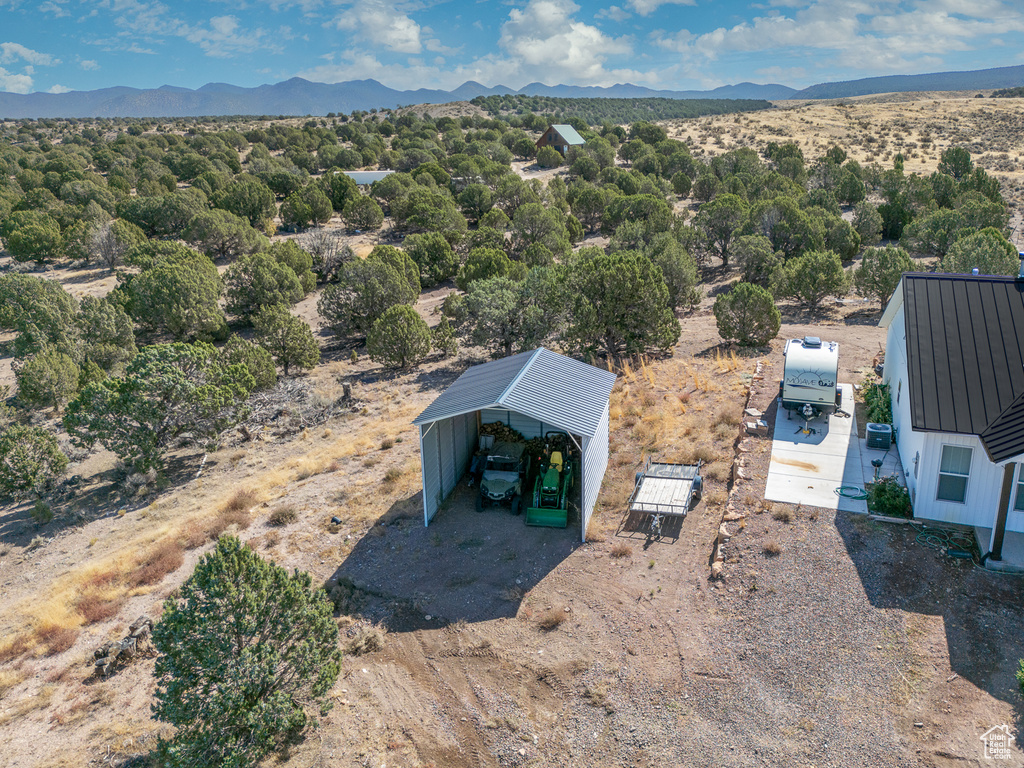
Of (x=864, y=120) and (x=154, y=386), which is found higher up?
(x=864, y=120)

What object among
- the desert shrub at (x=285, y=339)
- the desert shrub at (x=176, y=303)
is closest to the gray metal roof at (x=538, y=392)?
the desert shrub at (x=285, y=339)

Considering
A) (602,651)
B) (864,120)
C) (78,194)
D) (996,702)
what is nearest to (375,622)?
(602,651)

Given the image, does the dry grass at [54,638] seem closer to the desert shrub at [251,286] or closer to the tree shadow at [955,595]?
the tree shadow at [955,595]

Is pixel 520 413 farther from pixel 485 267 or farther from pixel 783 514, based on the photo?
pixel 485 267

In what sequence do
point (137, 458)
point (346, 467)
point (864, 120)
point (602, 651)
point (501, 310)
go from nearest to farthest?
1. point (602, 651)
2. point (346, 467)
3. point (137, 458)
4. point (501, 310)
5. point (864, 120)

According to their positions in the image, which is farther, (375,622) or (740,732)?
(375,622)

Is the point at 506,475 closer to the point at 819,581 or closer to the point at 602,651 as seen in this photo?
the point at 602,651

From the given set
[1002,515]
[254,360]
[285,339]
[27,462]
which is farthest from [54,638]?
[285,339]

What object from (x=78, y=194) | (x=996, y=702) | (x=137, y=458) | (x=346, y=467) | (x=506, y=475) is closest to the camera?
(x=996, y=702)
